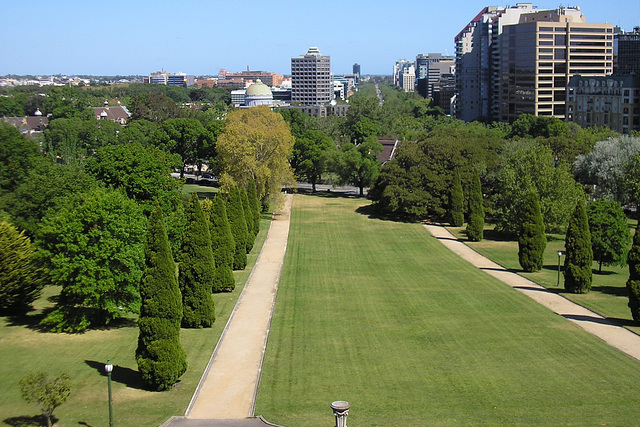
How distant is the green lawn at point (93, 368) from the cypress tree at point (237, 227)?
8.90m

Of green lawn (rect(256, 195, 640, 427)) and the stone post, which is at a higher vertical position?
the stone post

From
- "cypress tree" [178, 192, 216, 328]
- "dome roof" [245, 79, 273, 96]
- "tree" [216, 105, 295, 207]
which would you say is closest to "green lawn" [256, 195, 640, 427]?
"cypress tree" [178, 192, 216, 328]

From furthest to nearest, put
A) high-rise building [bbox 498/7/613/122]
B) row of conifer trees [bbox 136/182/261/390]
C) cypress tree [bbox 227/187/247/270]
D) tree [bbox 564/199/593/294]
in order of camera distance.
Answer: high-rise building [bbox 498/7/613/122] → cypress tree [bbox 227/187/247/270] → tree [bbox 564/199/593/294] → row of conifer trees [bbox 136/182/261/390]

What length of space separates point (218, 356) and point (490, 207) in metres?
→ 42.0

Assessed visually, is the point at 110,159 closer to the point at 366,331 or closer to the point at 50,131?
the point at 366,331

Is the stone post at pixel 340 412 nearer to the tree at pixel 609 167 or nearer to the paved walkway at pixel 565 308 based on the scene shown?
the paved walkway at pixel 565 308

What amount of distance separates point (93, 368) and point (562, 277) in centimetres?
2970

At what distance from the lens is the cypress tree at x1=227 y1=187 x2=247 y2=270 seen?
4428cm

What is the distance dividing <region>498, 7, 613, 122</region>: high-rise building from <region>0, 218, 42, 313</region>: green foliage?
117 meters

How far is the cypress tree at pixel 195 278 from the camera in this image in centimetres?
3167

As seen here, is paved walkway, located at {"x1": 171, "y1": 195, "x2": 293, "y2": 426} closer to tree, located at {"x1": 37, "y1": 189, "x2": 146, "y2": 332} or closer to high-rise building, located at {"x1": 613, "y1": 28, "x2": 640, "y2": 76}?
tree, located at {"x1": 37, "y1": 189, "x2": 146, "y2": 332}

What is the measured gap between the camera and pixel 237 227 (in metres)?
44.5

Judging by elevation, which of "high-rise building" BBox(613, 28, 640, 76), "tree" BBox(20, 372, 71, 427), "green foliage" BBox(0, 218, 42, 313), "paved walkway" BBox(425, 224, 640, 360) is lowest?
"paved walkway" BBox(425, 224, 640, 360)

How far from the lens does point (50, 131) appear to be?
99812 millimetres
